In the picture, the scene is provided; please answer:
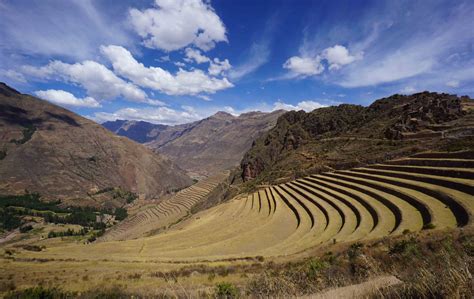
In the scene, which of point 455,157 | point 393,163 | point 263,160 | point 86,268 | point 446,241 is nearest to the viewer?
point 446,241

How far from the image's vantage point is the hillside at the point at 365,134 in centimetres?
3800

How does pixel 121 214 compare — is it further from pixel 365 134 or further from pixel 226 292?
pixel 226 292

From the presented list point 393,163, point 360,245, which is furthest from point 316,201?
point 360,245

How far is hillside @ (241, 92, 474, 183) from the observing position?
38000mm

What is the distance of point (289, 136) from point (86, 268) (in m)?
75.2

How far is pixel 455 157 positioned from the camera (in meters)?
24.7

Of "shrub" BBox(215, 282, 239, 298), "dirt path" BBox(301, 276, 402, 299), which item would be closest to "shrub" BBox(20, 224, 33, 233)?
"shrub" BBox(215, 282, 239, 298)

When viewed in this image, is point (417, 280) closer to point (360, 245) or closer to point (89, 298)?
point (89, 298)

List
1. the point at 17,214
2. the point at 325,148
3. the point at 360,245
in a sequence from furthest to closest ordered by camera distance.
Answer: the point at 17,214 < the point at 325,148 < the point at 360,245

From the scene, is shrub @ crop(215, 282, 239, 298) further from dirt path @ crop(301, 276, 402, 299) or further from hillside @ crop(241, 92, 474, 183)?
hillside @ crop(241, 92, 474, 183)

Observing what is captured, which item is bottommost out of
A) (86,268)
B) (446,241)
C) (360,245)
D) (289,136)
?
(86,268)

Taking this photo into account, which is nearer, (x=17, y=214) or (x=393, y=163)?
(x=393, y=163)

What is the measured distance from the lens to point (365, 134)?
59.0 m

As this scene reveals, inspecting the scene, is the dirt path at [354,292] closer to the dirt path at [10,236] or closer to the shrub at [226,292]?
the shrub at [226,292]
